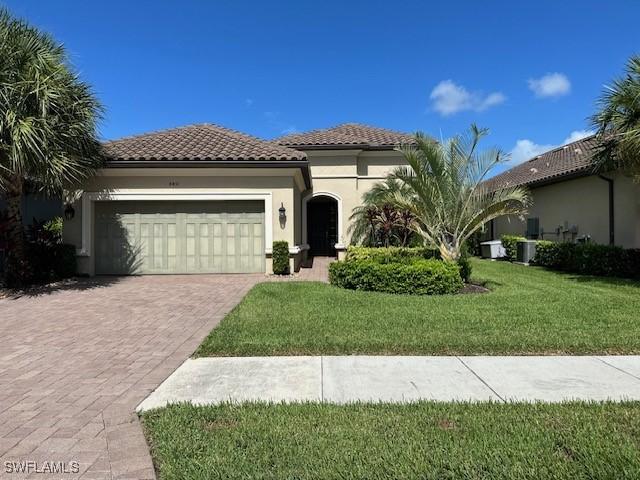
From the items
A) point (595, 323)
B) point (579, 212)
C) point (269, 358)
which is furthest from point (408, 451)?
point (579, 212)

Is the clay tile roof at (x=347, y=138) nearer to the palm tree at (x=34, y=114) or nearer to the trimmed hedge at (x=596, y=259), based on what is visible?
the trimmed hedge at (x=596, y=259)

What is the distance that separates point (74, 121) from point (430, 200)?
9.08m

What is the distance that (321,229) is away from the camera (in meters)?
22.8

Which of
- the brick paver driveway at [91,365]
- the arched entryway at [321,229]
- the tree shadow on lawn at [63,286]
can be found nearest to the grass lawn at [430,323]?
the brick paver driveway at [91,365]

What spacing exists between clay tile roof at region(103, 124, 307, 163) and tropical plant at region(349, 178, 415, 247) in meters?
4.48

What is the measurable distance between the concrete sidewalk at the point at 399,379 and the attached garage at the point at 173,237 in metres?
9.54

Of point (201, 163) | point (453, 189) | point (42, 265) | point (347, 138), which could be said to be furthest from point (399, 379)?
point (347, 138)

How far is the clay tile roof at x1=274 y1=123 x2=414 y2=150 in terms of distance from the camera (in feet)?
66.6

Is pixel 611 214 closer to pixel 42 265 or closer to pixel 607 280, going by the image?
pixel 607 280

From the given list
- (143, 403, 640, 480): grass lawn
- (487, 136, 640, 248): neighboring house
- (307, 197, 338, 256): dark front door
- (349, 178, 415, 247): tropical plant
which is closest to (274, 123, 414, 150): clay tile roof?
(349, 178, 415, 247): tropical plant

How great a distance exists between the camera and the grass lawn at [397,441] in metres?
3.17

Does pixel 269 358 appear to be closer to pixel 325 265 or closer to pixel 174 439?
pixel 174 439

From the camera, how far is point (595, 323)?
7.69 meters

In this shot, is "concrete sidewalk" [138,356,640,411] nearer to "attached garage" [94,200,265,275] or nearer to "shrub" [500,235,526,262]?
"attached garage" [94,200,265,275]
